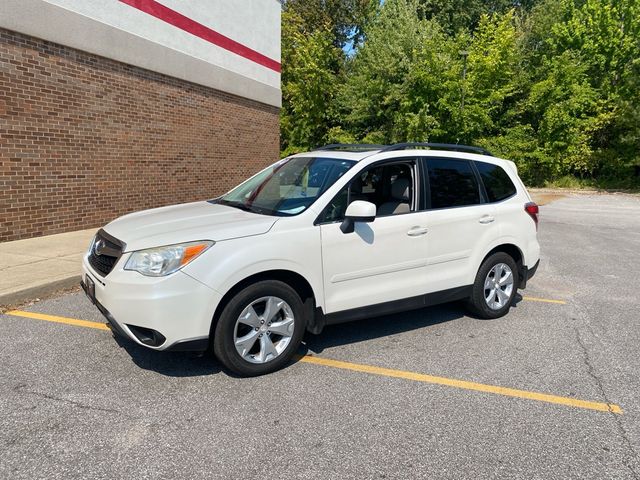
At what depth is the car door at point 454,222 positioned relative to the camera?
14.5ft

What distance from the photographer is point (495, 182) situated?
5.06 m

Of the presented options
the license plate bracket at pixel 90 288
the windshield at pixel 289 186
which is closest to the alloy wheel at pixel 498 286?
the windshield at pixel 289 186

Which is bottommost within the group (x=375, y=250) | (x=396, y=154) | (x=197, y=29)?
(x=375, y=250)

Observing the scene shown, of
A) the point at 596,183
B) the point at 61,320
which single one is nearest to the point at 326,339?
the point at 61,320

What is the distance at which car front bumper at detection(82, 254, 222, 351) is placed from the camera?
318 cm

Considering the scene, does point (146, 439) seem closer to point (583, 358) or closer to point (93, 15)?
point (583, 358)

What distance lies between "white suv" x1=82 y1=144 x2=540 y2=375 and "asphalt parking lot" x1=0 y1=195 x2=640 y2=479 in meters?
0.36

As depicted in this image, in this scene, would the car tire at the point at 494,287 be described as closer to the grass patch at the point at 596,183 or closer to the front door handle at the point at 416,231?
the front door handle at the point at 416,231

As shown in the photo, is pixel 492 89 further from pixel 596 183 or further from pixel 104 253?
pixel 104 253

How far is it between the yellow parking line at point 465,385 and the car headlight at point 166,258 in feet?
4.26

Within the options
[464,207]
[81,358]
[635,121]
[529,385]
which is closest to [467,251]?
[464,207]

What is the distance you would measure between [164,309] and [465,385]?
2.24 metres

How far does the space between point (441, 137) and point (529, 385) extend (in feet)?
80.4

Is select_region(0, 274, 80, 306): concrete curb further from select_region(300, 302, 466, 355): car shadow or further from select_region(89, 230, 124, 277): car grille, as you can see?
select_region(300, 302, 466, 355): car shadow
